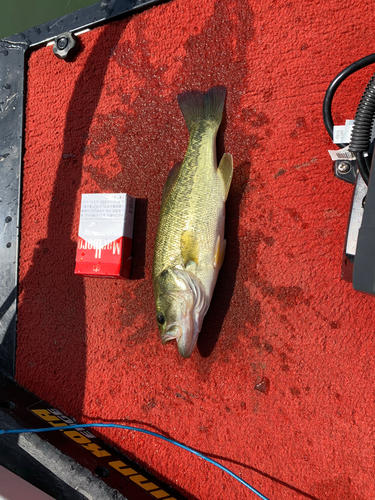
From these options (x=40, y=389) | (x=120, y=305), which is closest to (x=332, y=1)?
(x=120, y=305)

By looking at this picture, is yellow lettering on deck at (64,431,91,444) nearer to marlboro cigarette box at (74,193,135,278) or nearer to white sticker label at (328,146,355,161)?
marlboro cigarette box at (74,193,135,278)

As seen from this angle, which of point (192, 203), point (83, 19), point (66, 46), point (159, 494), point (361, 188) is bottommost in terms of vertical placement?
point (159, 494)

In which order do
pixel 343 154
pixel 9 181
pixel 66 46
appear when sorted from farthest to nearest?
pixel 9 181 → pixel 66 46 → pixel 343 154

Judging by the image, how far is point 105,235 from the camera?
2.39 metres

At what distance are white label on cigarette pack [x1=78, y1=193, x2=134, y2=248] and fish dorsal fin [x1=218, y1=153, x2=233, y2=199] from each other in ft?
2.12

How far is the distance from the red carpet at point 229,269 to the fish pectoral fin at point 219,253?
0.13 metres

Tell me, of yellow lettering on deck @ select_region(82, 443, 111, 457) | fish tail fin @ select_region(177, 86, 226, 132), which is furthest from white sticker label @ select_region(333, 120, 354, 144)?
yellow lettering on deck @ select_region(82, 443, 111, 457)

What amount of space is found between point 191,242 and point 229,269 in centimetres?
34

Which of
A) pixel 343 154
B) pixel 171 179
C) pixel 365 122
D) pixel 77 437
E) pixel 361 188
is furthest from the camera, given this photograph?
pixel 77 437

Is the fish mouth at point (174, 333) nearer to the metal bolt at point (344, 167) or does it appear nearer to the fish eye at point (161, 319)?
the fish eye at point (161, 319)

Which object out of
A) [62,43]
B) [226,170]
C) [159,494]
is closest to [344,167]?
[226,170]

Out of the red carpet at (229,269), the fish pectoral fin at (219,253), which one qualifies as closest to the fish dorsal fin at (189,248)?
the fish pectoral fin at (219,253)

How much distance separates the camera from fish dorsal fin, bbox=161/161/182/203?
2.25 meters

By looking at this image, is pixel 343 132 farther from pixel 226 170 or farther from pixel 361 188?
pixel 226 170
